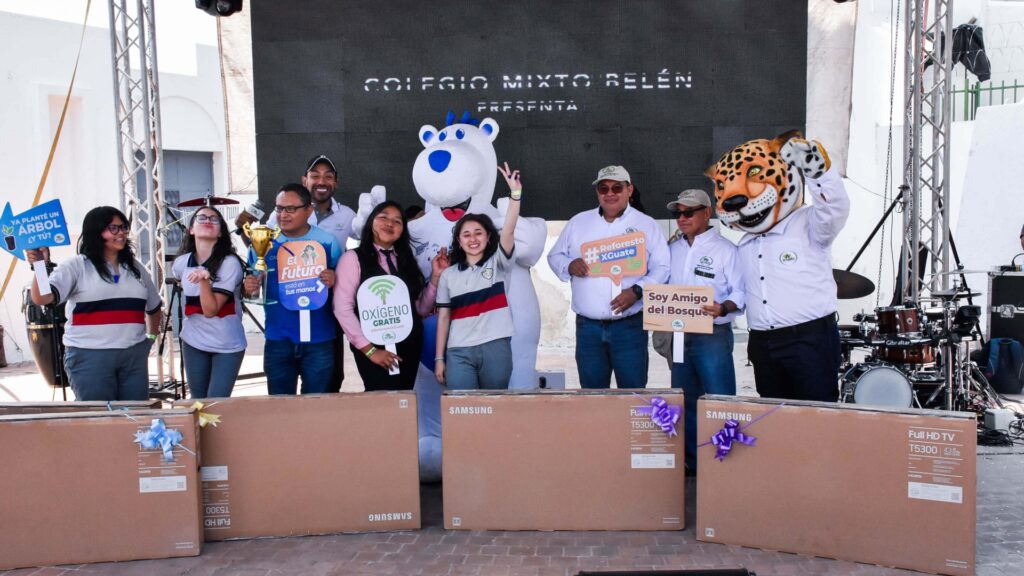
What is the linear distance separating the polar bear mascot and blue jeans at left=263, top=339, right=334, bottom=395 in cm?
59

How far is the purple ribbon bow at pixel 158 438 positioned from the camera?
316 cm

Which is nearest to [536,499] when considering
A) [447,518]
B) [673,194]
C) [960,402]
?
[447,518]

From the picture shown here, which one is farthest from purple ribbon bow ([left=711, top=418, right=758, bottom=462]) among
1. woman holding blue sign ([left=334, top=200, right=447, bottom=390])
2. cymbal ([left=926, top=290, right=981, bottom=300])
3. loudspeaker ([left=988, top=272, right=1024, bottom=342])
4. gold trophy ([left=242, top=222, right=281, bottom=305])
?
loudspeaker ([left=988, top=272, right=1024, bottom=342])

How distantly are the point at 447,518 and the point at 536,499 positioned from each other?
16.9 inches

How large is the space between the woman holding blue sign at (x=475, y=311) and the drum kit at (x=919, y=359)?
2.80 metres

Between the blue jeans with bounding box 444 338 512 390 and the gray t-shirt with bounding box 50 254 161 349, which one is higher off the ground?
the gray t-shirt with bounding box 50 254 161 349

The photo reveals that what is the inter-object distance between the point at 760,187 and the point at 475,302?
1.50 metres

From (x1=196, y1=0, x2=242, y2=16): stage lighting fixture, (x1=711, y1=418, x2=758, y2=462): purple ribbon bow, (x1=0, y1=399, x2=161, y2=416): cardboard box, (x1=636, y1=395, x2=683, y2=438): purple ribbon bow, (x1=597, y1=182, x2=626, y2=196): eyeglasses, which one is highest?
(x1=196, y1=0, x2=242, y2=16): stage lighting fixture

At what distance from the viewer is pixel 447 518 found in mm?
3531

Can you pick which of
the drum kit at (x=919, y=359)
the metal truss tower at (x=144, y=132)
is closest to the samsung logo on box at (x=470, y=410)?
the drum kit at (x=919, y=359)

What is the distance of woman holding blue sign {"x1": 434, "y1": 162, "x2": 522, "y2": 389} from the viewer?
12.4 ft

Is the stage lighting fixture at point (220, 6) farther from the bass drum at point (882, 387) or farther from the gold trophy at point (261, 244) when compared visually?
the bass drum at point (882, 387)

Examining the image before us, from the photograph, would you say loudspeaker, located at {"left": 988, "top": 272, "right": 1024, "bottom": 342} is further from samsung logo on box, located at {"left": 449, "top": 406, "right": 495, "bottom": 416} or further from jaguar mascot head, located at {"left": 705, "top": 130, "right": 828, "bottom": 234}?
samsung logo on box, located at {"left": 449, "top": 406, "right": 495, "bottom": 416}

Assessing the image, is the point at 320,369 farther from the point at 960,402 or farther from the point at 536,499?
the point at 960,402
